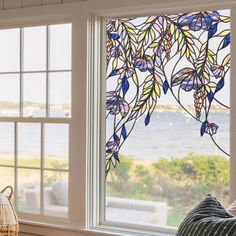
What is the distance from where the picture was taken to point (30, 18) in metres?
3.43

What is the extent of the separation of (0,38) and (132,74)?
116 cm

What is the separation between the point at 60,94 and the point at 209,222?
1877 millimetres

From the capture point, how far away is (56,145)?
3410 mm

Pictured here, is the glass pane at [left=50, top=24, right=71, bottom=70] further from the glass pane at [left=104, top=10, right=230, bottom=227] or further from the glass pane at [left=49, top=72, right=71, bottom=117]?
the glass pane at [left=104, top=10, right=230, bottom=227]

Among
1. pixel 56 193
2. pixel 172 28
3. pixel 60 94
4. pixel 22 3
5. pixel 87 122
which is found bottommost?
pixel 56 193

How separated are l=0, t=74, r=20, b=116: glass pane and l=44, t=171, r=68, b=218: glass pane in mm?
573

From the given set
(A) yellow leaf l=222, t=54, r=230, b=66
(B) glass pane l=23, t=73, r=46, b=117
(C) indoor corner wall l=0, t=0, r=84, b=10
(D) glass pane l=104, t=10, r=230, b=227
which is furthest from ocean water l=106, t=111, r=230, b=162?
(C) indoor corner wall l=0, t=0, r=84, b=10

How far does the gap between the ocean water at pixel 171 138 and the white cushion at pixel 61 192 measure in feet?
1.70

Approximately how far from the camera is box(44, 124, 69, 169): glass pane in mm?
3367

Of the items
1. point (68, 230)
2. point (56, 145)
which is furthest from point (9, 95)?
point (68, 230)

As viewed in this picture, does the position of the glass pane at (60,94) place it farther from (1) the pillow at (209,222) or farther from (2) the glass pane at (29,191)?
(1) the pillow at (209,222)

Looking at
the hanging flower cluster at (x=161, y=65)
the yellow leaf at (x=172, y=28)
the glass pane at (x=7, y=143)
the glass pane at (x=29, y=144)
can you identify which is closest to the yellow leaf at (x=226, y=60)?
the hanging flower cluster at (x=161, y=65)

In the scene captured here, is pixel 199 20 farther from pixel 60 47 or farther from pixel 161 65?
pixel 60 47

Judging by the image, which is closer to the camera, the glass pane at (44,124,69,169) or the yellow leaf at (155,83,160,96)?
the yellow leaf at (155,83,160,96)
